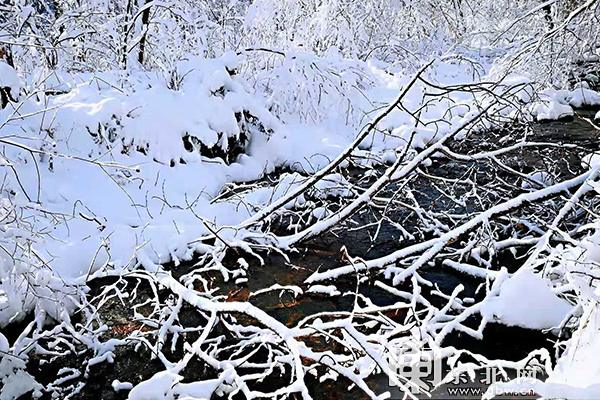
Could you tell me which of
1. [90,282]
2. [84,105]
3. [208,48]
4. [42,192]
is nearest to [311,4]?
[208,48]

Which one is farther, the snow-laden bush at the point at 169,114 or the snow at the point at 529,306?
the snow-laden bush at the point at 169,114

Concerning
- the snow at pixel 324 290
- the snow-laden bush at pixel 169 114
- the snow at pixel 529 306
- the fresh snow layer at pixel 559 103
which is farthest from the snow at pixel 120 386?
the fresh snow layer at pixel 559 103

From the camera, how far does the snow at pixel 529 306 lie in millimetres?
3295

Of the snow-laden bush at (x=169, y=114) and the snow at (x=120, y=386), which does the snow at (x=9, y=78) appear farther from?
the snow at (x=120, y=386)

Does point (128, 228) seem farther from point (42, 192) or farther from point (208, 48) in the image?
point (208, 48)

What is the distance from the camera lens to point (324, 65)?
8141 mm

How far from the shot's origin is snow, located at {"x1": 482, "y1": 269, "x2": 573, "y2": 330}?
10.8ft

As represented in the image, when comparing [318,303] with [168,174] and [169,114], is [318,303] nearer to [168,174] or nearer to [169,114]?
[168,174]

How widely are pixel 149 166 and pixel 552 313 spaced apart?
15.2 feet

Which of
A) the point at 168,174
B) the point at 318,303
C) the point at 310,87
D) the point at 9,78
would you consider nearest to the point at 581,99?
the point at 310,87

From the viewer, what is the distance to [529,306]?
3.34 metres

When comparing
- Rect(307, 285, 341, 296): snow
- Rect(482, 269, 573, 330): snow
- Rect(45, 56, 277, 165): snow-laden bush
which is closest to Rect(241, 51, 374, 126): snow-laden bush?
Rect(45, 56, 277, 165): snow-laden bush

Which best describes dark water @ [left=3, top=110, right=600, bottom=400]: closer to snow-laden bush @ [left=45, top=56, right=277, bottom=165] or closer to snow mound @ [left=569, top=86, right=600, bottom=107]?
snow-laden bush @ [left=45, top=56, right=277, bottom=165]

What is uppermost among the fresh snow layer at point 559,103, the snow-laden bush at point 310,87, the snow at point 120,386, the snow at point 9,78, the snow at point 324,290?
the fresh snow layer at point 559,103
